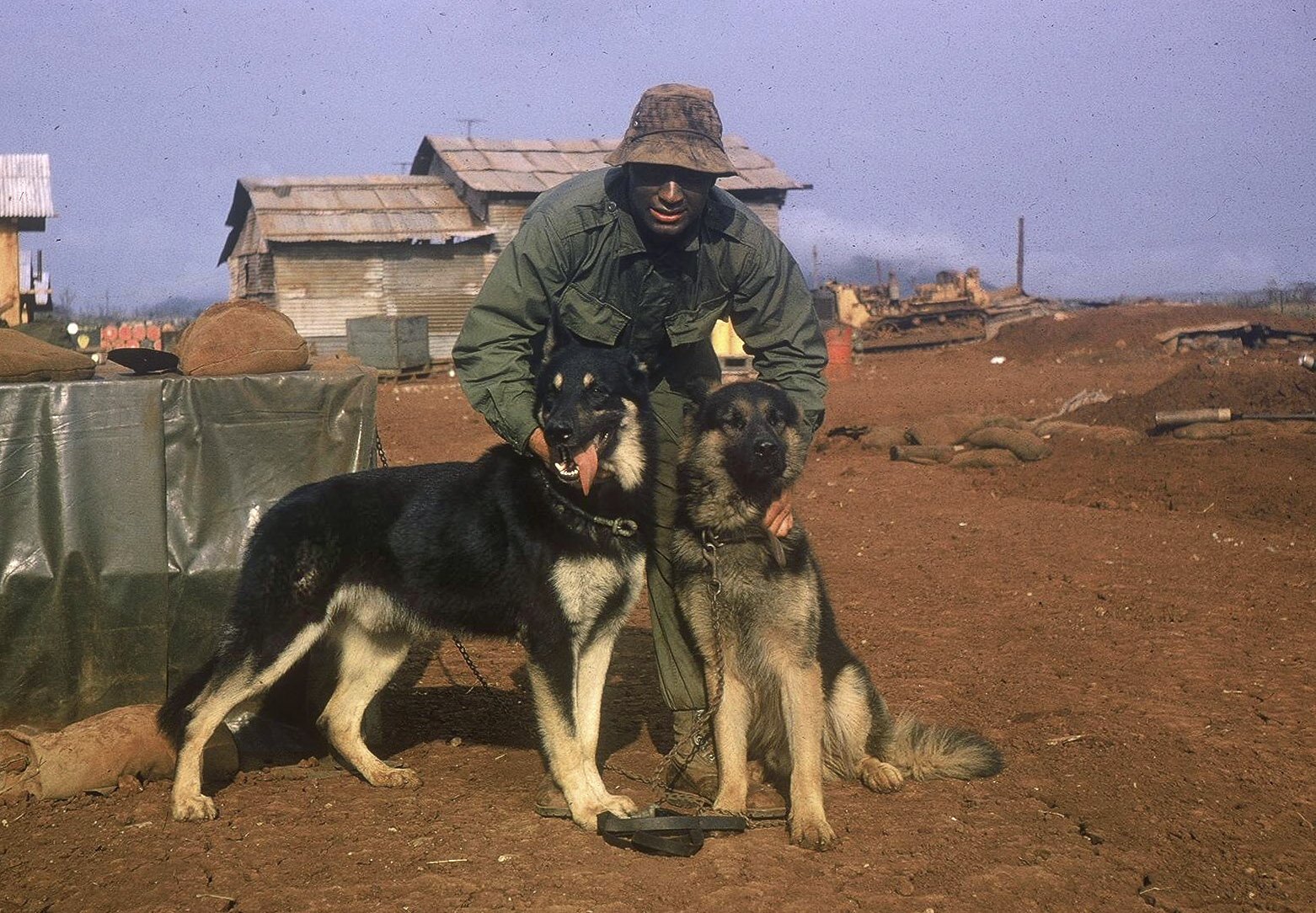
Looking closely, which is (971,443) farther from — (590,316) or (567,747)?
(567,747)

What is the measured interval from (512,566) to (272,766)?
1.51 m

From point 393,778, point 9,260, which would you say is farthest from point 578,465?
point 9,260

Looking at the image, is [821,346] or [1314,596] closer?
[821,346]

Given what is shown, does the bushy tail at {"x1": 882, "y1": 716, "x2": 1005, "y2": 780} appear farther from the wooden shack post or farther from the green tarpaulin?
the wooden shack post

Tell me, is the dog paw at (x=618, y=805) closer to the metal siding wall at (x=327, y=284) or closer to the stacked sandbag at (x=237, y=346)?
the stacked sandbag at (x=237, y=346)

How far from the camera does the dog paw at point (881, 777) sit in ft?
14.6

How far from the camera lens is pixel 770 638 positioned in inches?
166

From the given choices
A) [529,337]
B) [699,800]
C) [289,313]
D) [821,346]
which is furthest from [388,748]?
[289,313]

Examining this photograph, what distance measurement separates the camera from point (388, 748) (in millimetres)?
5211

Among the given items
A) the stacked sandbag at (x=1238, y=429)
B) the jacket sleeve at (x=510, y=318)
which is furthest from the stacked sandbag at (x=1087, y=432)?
the jacket sleeve at (x=510, y=318)

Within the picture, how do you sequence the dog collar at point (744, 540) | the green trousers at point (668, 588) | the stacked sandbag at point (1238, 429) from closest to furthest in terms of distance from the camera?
the dog collar at point (744, 540) < the green trousers at point (668, 588) < the stacked sandbag at point (1238, 429)

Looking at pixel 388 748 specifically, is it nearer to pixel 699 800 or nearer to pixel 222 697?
pixel 222 697

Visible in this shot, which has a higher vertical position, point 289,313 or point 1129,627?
point 289,313

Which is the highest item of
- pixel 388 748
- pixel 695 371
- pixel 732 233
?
pixel 732 233
